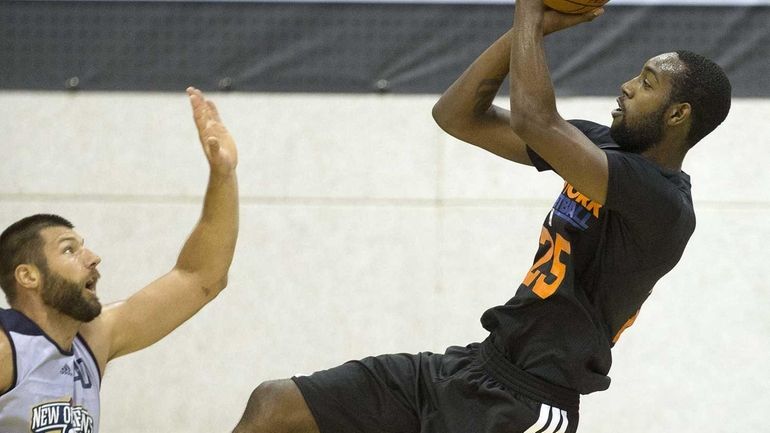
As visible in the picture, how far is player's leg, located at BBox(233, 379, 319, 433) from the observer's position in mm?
3352

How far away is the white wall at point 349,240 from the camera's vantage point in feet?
19.2

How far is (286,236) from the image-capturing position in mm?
6047

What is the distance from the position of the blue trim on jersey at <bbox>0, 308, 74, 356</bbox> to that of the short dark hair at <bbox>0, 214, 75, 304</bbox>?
68 mm

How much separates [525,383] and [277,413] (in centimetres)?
77

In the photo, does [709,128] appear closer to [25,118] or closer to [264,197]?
[264,197]

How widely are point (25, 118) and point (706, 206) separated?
12.6ft

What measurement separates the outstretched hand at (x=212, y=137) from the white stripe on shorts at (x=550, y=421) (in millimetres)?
1301

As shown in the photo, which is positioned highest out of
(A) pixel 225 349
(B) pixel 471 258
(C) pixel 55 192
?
(C) pixel 55 192

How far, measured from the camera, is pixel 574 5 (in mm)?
3160

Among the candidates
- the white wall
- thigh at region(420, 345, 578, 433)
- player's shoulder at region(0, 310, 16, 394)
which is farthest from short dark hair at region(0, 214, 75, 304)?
the white wall

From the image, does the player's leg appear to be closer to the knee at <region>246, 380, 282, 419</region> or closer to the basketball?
the knee at <region>246, 380, 282, 419</region>

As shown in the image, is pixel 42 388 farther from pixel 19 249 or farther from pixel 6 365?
pixel 19 249

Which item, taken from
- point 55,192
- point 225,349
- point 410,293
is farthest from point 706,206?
point 55,192

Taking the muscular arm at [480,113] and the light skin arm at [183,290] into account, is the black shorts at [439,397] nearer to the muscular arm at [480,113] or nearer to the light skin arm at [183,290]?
the light skin arm at [183,290]
